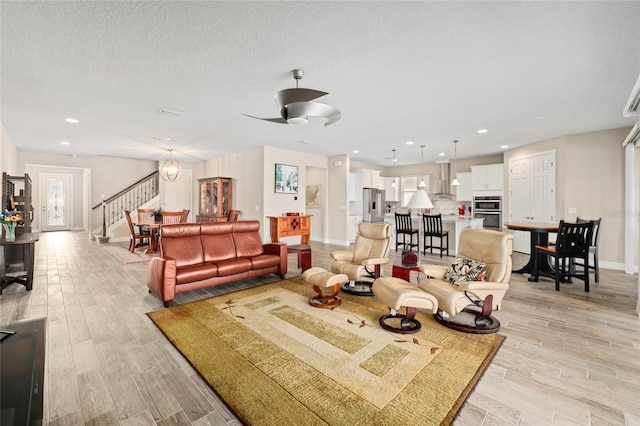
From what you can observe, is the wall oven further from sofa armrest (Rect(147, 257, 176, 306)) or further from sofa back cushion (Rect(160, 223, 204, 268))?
sofa armrest (Rect(147, 257, 176, 306))

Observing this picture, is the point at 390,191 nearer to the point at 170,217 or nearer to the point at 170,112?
the point at 170,217

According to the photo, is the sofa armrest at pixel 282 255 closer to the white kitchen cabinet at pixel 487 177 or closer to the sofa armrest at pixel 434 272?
the sofa armrest at pixel 434 272

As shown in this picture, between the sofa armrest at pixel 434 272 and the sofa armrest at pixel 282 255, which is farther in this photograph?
the sofa armrest at pixel 282 255

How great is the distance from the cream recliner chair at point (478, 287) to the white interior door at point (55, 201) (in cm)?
1375

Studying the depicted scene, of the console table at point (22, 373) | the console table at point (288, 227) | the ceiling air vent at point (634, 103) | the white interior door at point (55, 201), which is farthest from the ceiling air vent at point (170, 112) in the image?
the white interior door at point (55, 201)

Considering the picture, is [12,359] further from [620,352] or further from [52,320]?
[620,352]

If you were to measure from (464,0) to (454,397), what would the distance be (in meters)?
2.76

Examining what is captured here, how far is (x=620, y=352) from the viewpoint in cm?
255

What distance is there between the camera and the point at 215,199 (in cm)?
894

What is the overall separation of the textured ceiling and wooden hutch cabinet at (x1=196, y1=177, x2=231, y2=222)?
3.32 meters

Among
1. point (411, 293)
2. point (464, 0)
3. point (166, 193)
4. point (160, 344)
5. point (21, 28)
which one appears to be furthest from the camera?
point (166, 193)

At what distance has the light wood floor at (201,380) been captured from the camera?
1.81 meters

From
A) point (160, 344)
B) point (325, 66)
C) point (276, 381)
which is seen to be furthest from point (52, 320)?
point (325, 66)

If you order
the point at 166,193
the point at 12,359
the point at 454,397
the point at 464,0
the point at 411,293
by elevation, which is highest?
the point at 464,0
